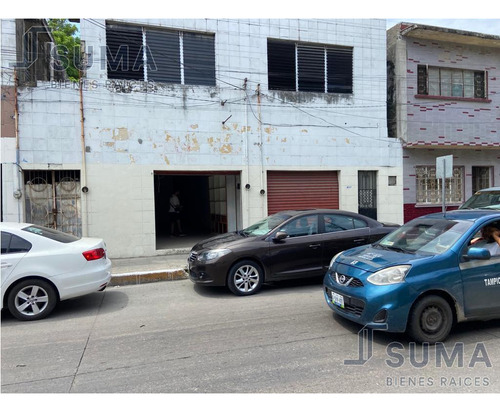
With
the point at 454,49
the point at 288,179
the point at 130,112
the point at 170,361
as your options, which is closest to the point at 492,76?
the point at 454,49

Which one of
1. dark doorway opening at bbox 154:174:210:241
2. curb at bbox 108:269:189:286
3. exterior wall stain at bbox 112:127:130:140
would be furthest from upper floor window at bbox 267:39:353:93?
curb at bbox 108:269:189:286

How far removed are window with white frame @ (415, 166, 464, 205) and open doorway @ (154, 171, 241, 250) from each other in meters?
6.58

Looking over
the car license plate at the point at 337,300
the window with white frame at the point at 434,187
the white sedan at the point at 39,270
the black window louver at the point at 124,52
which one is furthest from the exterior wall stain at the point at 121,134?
the window with white frame at the point at 434,187

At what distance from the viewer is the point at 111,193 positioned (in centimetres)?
1052

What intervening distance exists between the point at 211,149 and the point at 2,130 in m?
5.26

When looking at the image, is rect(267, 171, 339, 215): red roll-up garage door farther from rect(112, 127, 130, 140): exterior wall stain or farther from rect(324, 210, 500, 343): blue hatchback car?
rect(324, 210, 500, 343): blue hatchback car

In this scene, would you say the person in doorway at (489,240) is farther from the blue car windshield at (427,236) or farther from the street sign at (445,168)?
the street sign at (445,168)

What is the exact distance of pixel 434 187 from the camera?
14.0m

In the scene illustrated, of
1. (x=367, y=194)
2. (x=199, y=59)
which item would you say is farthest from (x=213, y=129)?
(x=367, y=194)

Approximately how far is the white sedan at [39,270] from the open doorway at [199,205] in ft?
17.3

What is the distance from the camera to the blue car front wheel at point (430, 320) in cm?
436

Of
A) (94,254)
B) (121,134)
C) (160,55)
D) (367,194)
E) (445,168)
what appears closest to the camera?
(94,254)

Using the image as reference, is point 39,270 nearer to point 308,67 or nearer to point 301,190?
point 301,190

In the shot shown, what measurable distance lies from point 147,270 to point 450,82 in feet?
40.6
